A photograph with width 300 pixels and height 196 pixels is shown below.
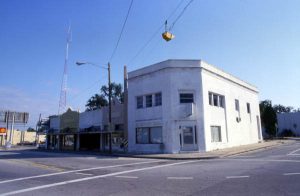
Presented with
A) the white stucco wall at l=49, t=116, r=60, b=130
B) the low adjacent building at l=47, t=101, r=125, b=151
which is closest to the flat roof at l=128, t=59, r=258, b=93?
the low adjacent building at l=47, t=101, r=125, b=151

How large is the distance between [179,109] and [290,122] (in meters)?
58.5

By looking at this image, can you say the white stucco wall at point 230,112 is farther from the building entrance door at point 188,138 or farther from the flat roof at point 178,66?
the building entrance door at point 188,138

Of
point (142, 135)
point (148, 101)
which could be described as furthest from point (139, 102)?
point (142, 135)

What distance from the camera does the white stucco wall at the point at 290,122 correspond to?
72000 mm

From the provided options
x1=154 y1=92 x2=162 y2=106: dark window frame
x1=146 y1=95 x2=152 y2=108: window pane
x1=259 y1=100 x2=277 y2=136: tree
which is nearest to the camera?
x1=154 y1=92 x2=162 y2=106: dark window frame

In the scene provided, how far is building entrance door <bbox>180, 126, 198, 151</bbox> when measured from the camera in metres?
25.8

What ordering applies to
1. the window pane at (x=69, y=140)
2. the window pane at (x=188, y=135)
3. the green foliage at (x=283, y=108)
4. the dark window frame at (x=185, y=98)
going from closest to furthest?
1. the window pane at (x=188, y=135)
2. the dark window frame at (x=185, y=98)
3. the window pane at (x=69, y=140)
4. the green foliage at (x=283, y=108)

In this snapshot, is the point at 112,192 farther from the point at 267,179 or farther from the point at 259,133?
the point at 259,133

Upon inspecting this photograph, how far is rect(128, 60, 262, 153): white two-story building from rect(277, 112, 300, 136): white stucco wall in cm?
4826

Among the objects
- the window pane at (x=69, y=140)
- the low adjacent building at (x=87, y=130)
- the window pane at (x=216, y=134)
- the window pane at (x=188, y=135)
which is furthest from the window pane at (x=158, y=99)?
the window pane at (x=69, y=140)

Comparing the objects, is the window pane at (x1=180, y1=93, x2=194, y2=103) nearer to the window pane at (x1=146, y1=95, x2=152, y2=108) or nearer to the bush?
the window pane at (x1=146, y1=95, x2=152, y2=108)

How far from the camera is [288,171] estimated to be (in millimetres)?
11773

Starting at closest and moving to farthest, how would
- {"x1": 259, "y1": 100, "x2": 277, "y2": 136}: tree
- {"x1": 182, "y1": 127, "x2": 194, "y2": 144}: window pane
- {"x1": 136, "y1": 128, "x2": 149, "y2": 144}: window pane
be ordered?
{"x1": 182, "y1": 127, "x2": 194, "y2": 144}: window pane → {"x1": 136, "y1": 128, "x2": 149, "y2": 144}: window pane → {"x1": 259, "y1": 100, "x2": 277, "y2": 136}: tree

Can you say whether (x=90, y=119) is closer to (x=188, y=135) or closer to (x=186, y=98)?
(x=186, y=98)
